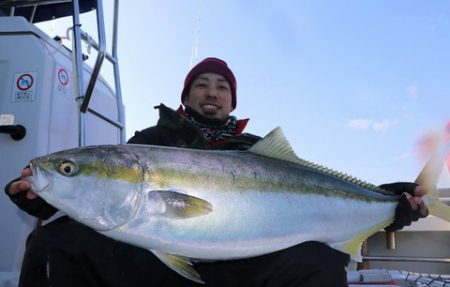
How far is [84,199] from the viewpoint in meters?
1.95

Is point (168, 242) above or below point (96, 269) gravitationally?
above

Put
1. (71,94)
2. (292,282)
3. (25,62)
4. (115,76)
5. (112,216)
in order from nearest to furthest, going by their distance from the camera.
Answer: (112,216)
(292,282)
(25,62)
(71,94)
(115,76)

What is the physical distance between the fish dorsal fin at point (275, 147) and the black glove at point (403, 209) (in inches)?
30.5

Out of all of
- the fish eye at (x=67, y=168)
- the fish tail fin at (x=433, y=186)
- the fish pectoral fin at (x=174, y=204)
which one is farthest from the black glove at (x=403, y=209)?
the fish eye at (x=67, y=168)

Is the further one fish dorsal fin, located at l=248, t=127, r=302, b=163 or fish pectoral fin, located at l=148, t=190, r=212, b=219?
fish dorsal fin, located at l=248, t=127, r=302, b=163

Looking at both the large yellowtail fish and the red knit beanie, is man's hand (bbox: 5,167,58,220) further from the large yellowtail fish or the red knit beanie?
the red knit beanie

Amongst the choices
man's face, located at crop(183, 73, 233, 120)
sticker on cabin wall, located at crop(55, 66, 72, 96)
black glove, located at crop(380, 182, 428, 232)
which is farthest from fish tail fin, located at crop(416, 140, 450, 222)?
sticker on cabin wall, located at crop(55, 66, 72, 96)

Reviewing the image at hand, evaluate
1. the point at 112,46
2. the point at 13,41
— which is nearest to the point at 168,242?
the point at 13,41

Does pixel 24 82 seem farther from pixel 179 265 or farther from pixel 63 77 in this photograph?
pixel 179 265

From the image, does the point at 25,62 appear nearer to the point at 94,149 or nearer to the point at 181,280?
the point at 94,149

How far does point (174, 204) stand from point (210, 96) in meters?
1.78

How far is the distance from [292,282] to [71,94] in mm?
2533

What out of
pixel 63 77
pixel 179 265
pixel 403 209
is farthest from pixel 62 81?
pixel 403 209

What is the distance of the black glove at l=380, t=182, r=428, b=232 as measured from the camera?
2736 millimetres
